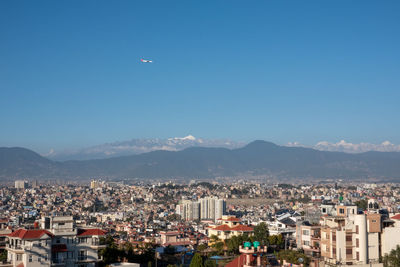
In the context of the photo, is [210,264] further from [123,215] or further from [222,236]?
[123,215]

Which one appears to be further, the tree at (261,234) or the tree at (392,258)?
the tree at (261,234)

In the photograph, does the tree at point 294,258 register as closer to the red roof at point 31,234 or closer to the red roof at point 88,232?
the red roof at point 88,232

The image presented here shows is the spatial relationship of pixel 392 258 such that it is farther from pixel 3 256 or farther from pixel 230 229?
pixel 3 256

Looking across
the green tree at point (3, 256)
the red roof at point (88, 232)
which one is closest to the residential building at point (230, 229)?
the red roof at point (88, 232)

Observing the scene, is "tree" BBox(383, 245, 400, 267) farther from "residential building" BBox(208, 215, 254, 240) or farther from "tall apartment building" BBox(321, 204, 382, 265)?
"residential building" BBox(208, 215, 254, 240)

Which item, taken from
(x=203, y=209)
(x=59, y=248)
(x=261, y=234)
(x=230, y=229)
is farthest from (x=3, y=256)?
(x=203, y=209)

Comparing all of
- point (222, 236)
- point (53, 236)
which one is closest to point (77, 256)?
point (53, 236)
